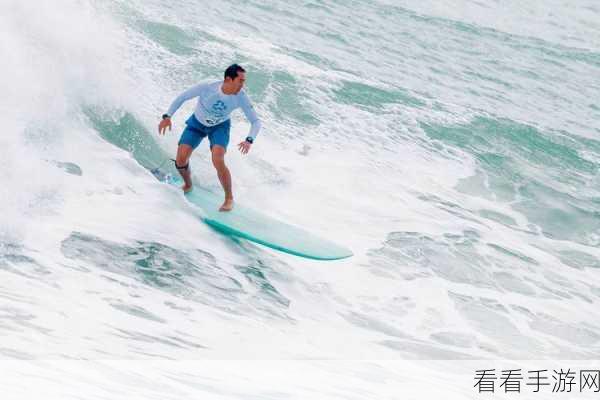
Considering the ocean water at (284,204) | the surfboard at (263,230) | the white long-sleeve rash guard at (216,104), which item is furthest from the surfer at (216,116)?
Answer: the ocean water at (284,204)

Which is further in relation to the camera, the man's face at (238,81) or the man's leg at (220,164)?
the man's leg at (220,164)

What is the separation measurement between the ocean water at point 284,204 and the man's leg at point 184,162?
160mm

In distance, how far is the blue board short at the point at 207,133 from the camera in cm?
839

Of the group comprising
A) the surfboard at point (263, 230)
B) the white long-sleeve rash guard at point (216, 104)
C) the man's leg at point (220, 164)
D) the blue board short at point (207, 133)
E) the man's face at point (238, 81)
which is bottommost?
the surfboard at point (263, 230)

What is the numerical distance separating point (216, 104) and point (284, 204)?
80.3 inches

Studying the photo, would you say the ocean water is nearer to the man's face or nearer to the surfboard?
the surfboard

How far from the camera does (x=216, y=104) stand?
828cm

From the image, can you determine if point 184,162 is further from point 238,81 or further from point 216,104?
point 238,81

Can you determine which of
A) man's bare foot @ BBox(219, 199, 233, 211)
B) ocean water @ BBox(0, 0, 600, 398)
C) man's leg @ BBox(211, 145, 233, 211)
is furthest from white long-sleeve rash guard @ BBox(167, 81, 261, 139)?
ocean water @ BBox(0, 0, 600, 398)

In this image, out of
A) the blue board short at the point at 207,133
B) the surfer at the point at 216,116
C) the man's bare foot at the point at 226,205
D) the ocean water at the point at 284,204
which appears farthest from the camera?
the man's bare foot at the point at 226,205

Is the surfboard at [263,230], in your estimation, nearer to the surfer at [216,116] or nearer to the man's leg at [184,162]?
the man's leg at [184,162]

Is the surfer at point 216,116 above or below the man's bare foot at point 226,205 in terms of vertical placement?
above

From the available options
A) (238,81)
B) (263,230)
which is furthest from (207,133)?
(263,230)

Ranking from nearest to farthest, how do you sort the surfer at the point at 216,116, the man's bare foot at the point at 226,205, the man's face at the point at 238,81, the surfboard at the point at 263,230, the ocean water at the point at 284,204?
the ocean water at the point at 284,204, the man's face at the point at 238,81, the surfer at the point at 216,116, the surfboard at the point at 263,230, the man's bare foot at the point at 226,205
